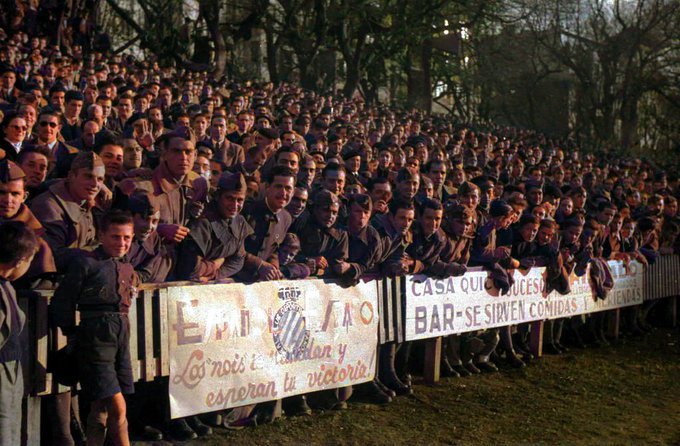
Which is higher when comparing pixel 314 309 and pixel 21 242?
pixel 21 242

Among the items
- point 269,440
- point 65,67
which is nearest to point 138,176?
point 269,440

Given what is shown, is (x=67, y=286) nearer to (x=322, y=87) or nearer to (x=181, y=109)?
(x=181, y=109)

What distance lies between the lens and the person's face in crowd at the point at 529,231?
9719 millimetres

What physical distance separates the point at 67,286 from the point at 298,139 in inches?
269

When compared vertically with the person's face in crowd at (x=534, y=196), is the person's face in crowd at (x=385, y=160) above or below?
above

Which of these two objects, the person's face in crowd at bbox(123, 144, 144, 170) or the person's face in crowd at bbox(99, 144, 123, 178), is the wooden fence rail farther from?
the person's face in crowd at bbox(123, 144, 144, 170)

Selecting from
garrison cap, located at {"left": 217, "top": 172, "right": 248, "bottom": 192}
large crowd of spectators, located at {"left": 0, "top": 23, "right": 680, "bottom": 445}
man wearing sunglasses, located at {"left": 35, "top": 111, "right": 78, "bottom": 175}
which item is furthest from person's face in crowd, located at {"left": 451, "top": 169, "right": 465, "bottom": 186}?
garrison cap, located at {"left": 217, "top": 172, "right": 248, "bottom": 192}

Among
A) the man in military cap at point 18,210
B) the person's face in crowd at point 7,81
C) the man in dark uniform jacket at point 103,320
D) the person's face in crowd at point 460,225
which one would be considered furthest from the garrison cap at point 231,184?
the person's face in crowd at point 7,81

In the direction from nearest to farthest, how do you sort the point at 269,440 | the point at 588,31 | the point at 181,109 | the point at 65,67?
the point at 269,440, the point at 181,109, the point at 65,67, the point at 588,31

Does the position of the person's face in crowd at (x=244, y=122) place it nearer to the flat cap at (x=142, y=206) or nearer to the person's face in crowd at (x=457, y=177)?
the person's face in crowd at (x=457, y=177)

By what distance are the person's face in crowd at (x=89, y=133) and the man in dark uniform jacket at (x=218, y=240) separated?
8.44 ft

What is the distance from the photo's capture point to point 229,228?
21.2 feet

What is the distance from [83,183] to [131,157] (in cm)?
194

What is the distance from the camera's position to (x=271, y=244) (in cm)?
697
